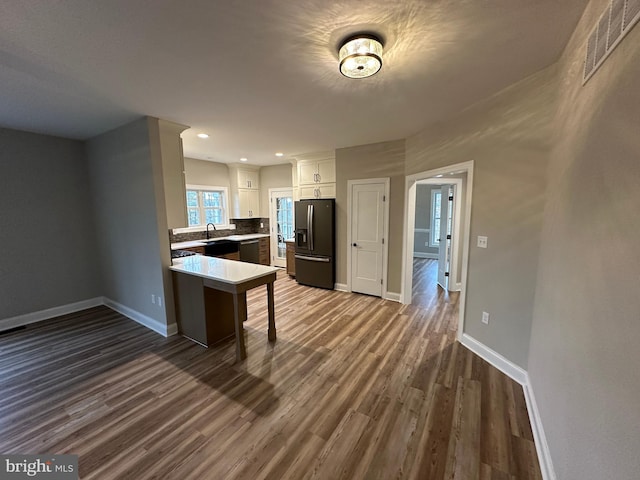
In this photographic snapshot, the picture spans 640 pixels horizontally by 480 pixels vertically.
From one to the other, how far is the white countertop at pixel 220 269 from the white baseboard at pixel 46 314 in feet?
6.57

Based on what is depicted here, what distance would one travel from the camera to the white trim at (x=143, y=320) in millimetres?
3176

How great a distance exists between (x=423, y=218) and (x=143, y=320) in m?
7.39

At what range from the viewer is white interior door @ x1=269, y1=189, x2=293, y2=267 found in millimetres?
6379

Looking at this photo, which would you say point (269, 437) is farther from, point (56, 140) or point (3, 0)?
point (56, 140)

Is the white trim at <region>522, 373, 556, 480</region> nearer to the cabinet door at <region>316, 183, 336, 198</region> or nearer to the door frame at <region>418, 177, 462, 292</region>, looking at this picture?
the door frame at <region>418, 177, 462, 292</region>

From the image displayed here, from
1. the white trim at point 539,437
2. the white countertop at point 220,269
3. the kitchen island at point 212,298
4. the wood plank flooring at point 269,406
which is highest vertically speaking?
the white countertop at point 220,269

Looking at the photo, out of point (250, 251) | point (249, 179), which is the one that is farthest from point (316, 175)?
point (250, 251)

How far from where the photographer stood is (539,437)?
5.46 feet

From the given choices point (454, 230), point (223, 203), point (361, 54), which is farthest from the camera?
point (223, 203)

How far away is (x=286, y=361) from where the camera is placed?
2.63 metres

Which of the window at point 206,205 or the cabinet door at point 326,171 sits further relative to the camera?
the window at point 206,205

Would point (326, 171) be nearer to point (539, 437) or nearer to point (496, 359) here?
point (496, 359)

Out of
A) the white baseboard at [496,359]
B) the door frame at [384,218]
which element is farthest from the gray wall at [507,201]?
the door frame at [384,218]

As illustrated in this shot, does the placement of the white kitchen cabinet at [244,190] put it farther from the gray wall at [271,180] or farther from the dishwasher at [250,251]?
the dishwasher at [250,251]
